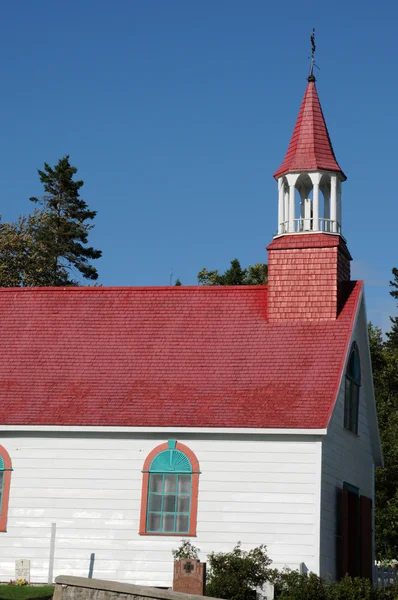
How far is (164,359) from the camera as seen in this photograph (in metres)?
25.0

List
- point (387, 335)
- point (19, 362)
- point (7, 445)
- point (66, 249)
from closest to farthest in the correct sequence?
point (7, 445)
point (19, 362)
point (66, 249)
point (387, 335)

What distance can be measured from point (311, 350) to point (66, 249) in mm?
32085

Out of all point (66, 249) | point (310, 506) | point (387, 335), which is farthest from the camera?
point (387, 335)

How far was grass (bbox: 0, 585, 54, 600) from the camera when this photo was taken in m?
19.8

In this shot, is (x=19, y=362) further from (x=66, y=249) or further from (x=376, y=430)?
(x=66, y=249)

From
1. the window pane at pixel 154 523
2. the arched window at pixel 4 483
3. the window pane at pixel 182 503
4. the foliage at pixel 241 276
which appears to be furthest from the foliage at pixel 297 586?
the foliage at pixel 241 276

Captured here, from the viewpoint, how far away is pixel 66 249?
5453cm

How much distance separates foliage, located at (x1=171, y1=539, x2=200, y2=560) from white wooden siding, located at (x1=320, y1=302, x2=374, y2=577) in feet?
9.35

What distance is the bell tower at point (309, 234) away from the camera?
25656mm

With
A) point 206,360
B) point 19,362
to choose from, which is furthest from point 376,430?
point 19,362

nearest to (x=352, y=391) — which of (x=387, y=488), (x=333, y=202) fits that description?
(x=333, y=202)

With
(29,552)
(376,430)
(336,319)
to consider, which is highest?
(336,319)

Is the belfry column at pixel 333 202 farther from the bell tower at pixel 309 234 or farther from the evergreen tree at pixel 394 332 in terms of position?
the evergreen tree at pixel 394 332

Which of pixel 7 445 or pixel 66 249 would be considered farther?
pixel 66 249
